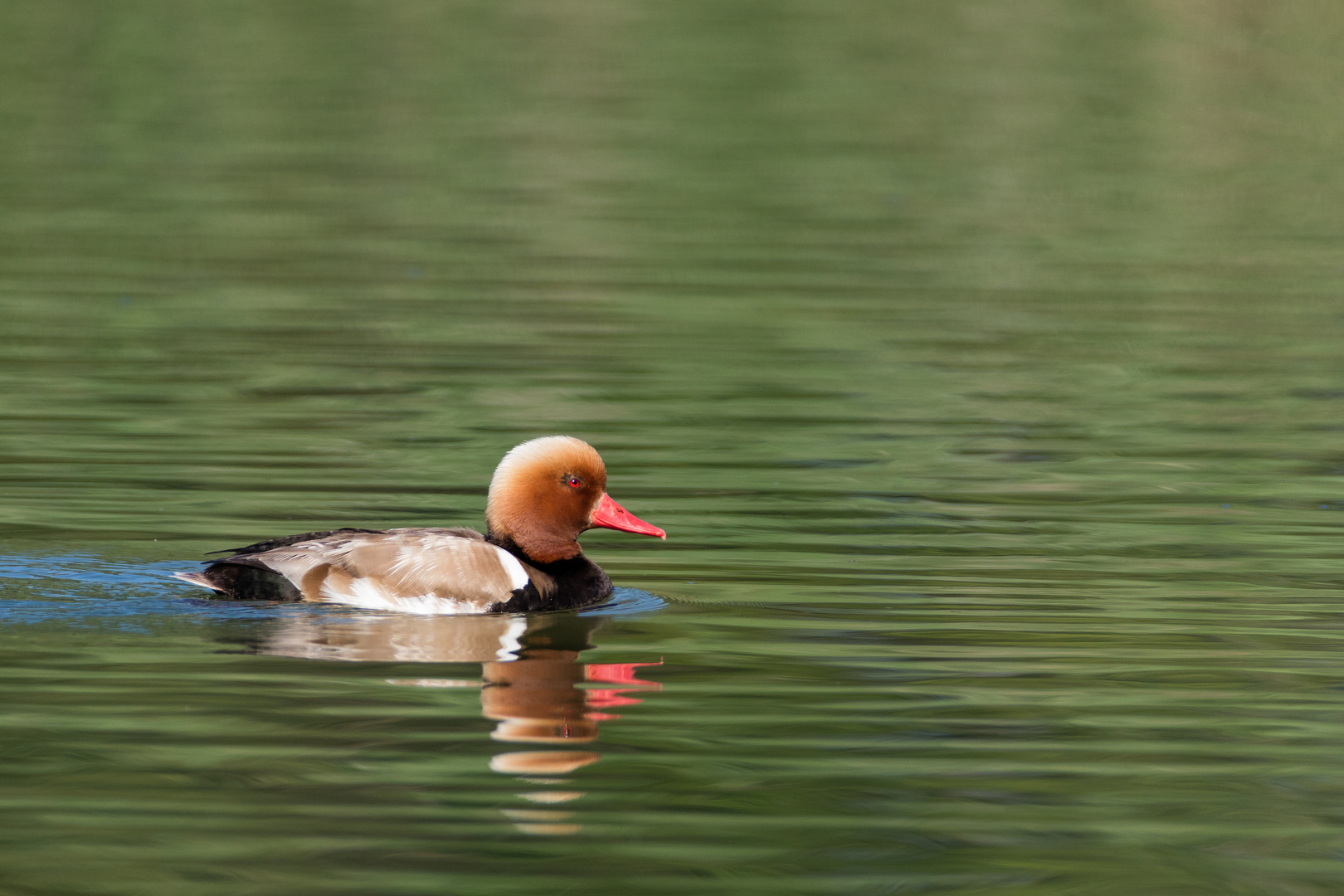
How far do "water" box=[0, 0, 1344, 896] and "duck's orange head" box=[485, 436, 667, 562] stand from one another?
0.50 meters

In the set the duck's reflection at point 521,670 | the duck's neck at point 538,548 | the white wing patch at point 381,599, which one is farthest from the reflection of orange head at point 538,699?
the duck's neck at point 538,548

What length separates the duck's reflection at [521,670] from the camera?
793 cm

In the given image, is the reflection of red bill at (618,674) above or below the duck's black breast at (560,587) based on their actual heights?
below

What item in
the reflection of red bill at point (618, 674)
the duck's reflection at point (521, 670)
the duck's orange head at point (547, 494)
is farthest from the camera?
the duck's orange head at point (547, 494)

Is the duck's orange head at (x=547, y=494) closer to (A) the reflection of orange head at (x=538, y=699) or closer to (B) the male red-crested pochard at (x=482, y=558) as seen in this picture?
(B) the male red-crested pochard at (x=482, y=558)

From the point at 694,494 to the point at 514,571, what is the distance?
2720 millimetres

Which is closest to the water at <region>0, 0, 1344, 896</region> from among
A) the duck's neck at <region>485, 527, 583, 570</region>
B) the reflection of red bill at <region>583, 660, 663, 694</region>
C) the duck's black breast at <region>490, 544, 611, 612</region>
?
the reflection of red bill at <region>583, 660, 663, 694</region>

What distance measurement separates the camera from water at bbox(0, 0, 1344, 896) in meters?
7.46

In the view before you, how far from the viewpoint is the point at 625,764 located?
7996 mm

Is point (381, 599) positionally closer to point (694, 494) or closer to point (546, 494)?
point (546, 494)

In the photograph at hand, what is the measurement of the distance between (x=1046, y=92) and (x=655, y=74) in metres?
7.48

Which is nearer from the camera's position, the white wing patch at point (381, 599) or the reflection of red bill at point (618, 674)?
the reflection of red bill at point (618, 674)

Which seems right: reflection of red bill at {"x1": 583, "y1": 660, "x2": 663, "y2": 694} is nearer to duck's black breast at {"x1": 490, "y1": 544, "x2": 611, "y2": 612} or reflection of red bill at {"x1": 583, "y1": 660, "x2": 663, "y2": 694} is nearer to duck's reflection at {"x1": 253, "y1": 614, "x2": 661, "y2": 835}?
duck's reflection at {"x1": 253, "y1": 614, "x2": 661, "y2": 835}

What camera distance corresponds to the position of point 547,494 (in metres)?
10.8
